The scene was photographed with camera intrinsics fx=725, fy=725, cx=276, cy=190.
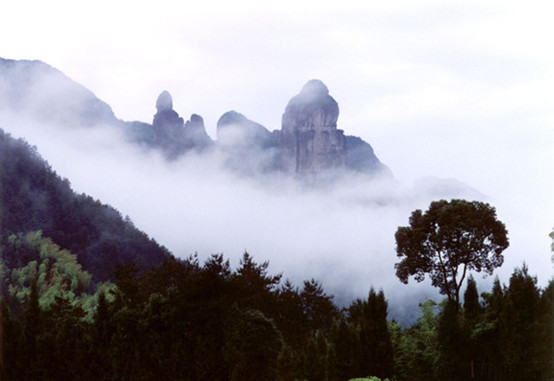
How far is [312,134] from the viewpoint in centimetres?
17488

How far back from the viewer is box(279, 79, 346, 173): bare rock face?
170m

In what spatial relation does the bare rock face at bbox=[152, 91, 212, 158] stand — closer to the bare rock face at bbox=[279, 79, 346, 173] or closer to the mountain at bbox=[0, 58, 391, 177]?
the mountain at bbox=[0, 58, 391, 177]

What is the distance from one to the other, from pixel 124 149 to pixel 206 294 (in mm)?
159786

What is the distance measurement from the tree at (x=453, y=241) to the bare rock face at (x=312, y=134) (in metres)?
128

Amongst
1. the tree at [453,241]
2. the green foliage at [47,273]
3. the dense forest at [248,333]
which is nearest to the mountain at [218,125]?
the green foliage at [47,273]

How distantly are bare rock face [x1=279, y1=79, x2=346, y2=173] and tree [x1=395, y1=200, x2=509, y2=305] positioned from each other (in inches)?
5022

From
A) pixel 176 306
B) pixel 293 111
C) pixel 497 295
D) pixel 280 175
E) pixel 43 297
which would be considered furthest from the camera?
pixel 280 175

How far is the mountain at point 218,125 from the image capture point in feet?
460

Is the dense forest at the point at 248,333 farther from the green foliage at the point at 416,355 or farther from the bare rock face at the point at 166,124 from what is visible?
the bare rock face at the point at 166,124

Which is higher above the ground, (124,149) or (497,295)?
(124,149)

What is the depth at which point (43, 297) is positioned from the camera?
49.6 metres

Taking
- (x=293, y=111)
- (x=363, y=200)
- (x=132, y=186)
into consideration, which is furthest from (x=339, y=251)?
(x=132, y=186)

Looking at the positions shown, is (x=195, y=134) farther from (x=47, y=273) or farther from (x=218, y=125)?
(x=47, y=273)

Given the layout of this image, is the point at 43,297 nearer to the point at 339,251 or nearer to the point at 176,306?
the point at 176,306
